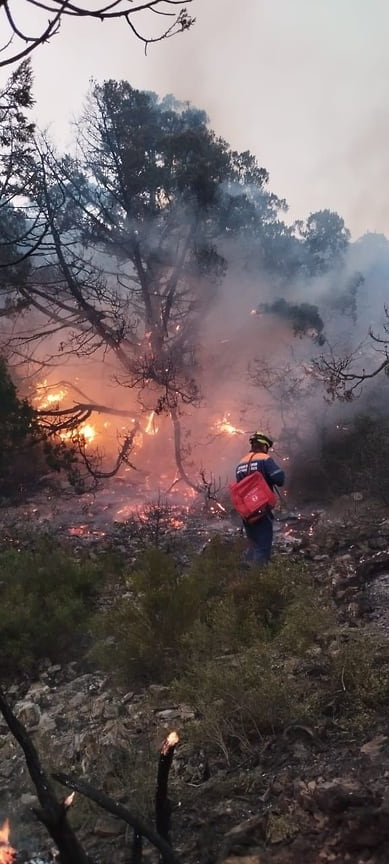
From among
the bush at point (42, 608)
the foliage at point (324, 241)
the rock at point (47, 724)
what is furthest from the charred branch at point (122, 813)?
the foliage at point (324, 241)

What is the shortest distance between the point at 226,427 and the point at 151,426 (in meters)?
1.84

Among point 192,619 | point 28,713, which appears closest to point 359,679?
point 192,619

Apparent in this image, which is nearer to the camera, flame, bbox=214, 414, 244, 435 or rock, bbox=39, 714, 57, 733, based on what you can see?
rock, bbox=39, 714, 57, 733

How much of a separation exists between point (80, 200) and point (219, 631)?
11649 millimetres

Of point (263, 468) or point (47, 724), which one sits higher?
point (263, 468)

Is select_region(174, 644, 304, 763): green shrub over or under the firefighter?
under

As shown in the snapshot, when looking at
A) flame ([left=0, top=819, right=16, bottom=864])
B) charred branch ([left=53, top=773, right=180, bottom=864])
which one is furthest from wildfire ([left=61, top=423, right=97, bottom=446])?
charred branch ([left=53, top=773, right=180, bottom=864])

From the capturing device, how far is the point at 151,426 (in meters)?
13.0

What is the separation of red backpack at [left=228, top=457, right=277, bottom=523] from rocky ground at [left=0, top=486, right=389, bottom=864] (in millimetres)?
1703

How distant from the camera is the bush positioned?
15.0 feet

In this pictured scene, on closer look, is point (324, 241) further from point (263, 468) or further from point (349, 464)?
point (263, 468)

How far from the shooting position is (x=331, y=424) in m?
11.1

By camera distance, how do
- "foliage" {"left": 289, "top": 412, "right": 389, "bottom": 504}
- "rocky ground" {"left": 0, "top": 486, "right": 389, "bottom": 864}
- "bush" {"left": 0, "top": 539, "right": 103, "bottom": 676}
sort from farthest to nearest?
"foliage" {"left": 289, "top": 412, "right": 389, "bottom": 504} < "bush" {"left": 0, "top": 539, "right": 103, "bottom": 676} < "rocky ground" {"left": 0, "top": 486, "right": 389, "bottom": 864}

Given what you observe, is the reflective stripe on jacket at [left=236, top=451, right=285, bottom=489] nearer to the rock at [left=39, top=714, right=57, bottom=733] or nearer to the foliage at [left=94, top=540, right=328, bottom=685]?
the foliage at [left=94, top=540, right=328, bottom=685]
